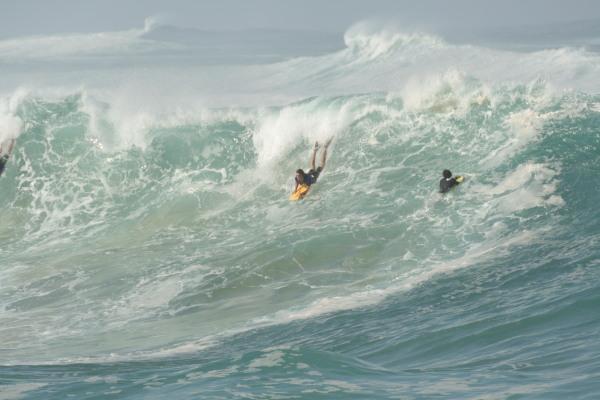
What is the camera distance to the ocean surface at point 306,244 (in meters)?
10.7

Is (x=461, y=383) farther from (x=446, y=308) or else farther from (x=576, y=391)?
(x=446, y=308)

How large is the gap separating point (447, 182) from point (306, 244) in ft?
10.0

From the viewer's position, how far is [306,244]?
1803cm

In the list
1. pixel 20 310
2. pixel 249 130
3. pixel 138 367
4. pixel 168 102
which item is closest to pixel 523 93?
pixel 249 130

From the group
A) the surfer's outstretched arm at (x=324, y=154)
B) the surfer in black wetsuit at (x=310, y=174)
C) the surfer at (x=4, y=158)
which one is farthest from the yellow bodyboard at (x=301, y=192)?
the surfer at (x=4, y=158)

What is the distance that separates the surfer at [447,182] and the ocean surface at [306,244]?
0.33 metres

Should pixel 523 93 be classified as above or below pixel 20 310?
above

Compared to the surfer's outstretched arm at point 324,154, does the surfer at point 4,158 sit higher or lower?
higher

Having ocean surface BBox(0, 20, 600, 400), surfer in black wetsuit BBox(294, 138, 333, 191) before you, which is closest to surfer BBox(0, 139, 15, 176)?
ocean surface BBox(0, 20, 600, 400)

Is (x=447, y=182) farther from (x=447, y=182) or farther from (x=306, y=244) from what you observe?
(x=306, y=244)

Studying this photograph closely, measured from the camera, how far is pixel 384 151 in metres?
22.3

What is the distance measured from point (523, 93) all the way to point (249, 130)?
6.60m

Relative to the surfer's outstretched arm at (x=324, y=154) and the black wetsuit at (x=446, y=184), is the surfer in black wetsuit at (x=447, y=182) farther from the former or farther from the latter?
the surfer's outstretched arm at (x=324, y=154)

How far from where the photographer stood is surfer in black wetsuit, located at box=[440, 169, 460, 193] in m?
19.1
